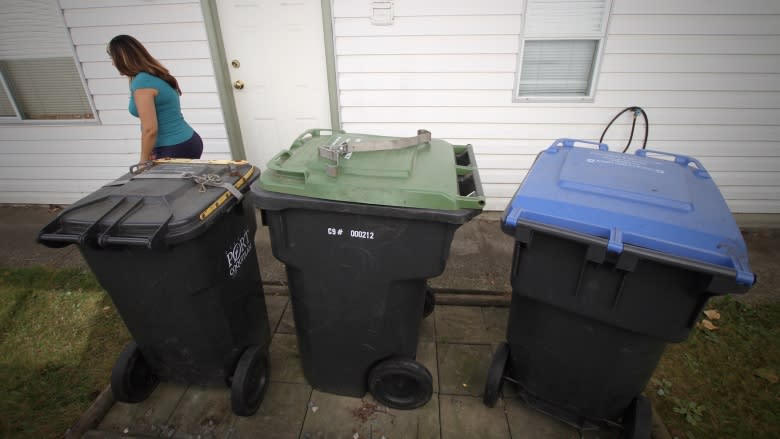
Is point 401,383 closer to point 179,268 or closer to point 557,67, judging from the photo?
point 179,268

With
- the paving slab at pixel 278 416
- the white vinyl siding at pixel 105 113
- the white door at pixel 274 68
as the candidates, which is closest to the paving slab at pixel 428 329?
the paving slab at pixel 278 416

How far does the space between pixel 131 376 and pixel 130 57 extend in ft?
6.69

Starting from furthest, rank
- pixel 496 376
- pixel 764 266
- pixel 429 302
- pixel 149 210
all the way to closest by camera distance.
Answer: pixel 764 266 < pixel 429 302 < pixel 496 376 < pixel 149 210

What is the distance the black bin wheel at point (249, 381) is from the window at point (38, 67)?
386 centimetres

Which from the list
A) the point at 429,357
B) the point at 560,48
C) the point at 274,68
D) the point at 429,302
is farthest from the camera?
the point at 274,68

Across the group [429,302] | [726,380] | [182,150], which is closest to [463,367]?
[429,302]

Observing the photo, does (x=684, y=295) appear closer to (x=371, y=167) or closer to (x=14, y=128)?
(x=371, y=167)

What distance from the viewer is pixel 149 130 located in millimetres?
2521

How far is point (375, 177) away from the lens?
1640 mm

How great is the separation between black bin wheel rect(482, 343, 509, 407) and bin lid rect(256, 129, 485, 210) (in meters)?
0.92

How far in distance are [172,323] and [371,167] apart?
4.19 feet

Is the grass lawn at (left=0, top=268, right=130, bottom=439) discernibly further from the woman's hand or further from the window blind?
the window blind

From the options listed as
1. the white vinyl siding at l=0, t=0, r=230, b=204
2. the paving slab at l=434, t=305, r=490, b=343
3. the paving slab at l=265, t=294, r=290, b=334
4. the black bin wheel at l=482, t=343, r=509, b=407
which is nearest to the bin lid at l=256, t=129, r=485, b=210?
the black bin wheel at l=482, t=343, r=509, b=407

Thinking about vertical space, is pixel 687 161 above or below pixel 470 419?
above
